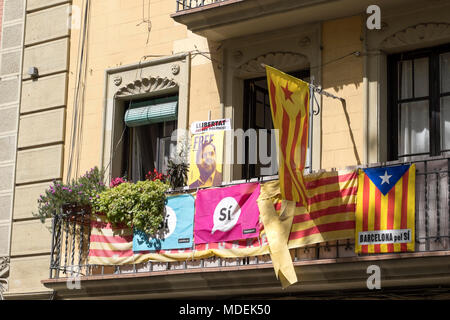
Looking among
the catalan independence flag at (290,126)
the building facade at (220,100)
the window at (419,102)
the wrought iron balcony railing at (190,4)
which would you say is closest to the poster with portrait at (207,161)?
the building facade at (220,100)

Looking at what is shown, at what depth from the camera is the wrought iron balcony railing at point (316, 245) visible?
14164 mm

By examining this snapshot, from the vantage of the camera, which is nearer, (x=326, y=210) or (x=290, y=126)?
(x=290, y=126)

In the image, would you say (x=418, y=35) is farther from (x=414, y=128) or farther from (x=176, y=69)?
(x=176, y=69)

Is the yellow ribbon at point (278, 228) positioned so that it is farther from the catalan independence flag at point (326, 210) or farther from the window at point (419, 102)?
the window at point (419, 102)

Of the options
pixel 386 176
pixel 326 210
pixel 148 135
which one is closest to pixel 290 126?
pixel 326 210

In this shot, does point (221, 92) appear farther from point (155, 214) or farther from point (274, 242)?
point (274, 242)

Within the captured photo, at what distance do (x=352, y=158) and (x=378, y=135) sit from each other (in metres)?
0.56

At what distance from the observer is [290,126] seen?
14961 millimetres

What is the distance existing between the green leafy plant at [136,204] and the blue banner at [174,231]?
0.13 meters

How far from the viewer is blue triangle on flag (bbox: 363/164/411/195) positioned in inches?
574

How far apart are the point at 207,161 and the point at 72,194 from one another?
251 cm

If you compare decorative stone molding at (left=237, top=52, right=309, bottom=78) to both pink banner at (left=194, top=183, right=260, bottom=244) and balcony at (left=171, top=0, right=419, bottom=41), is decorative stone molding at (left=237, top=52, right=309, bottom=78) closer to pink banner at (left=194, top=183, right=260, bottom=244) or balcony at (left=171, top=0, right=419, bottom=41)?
balcony at (left=171, top=0, right=419, bottom=41)

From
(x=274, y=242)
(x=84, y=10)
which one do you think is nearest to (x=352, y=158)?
→ (x=274, y=242)

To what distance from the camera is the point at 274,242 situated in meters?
15.4
